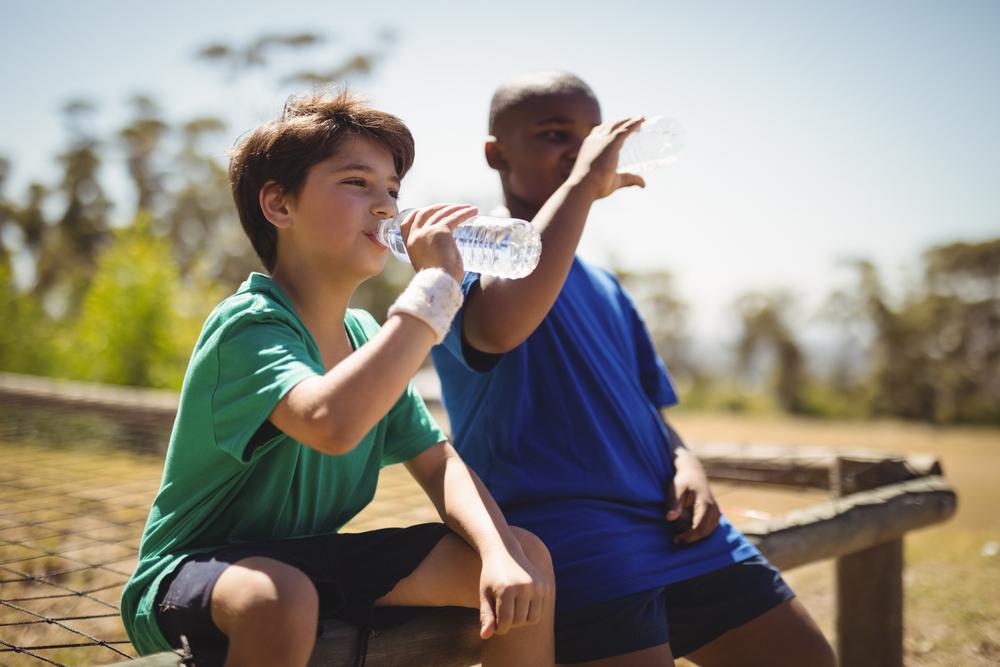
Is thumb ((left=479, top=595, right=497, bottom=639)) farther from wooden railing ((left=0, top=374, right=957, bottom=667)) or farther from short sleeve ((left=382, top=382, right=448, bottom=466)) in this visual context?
short sleeve ((left=382, top=382, right=448, bottom=466))

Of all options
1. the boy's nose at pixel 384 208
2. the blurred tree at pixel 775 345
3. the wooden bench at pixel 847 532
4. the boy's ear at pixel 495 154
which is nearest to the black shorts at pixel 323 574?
the wooden bench at pixel 847 532

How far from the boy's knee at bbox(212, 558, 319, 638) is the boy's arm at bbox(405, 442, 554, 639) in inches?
10.4

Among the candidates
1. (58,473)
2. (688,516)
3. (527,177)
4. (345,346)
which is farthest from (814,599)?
(58,473)

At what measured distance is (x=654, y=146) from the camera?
2.08m

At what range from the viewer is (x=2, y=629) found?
240 centimetres

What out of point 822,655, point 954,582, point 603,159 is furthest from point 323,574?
point 954,582

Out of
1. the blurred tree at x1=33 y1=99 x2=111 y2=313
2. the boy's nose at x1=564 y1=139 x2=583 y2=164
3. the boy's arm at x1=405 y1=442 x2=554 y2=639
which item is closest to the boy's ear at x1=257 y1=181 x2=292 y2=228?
the boy's arm at x1=405 y1=442 x2=554 y2=639

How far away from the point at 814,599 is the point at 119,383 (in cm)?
669

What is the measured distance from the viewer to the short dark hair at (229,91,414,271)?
1.43 m

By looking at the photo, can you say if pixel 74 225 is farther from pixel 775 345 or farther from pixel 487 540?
pixel 487 540

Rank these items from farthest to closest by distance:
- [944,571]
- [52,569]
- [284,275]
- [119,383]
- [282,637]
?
[119,383] < [944,571] < [52,569] < [284,275] < [282,637]

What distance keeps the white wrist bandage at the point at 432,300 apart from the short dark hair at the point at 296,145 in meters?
0.39

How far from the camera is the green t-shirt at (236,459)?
1158 millimetres

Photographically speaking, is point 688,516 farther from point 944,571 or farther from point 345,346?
point 944,571
